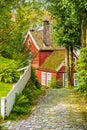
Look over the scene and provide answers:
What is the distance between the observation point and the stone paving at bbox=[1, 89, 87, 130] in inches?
466

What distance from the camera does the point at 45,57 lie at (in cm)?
4869

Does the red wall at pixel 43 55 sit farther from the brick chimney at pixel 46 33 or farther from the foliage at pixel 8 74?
the foliage at pixel 8 74

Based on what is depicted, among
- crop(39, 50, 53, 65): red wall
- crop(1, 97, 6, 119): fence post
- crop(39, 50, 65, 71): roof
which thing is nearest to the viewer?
crop(1, 97, 6, 119): fence post

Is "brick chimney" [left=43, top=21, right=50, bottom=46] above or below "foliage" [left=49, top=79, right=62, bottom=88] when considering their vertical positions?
above

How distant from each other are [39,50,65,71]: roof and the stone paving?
26115 millimetres

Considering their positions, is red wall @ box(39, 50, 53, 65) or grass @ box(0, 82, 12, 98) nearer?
grass @ box(0, 82, 12, 98)

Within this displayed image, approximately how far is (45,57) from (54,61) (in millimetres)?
3850

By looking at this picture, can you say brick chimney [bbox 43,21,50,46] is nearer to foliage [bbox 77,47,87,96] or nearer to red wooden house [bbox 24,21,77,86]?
red wooden house [bbox 24,21,77,86]

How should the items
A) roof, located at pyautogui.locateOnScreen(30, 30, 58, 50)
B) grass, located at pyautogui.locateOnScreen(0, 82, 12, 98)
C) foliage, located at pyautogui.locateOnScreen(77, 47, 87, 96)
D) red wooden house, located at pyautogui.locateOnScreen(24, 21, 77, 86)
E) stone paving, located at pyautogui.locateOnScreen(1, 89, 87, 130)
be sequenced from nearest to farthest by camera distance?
stone paving, located at pyautogui.locateOnScreen(1, 89, 87, 130) < foliage, located at pyautogui.locateOnScreen(77, 47, 87, 96) < grass, located at pyautogui.locateOnScreen(0, 82, 12, 98) < red wooden house, located at pyautogui.locateOnScreen(24, 21, 77, 86) < roof, located at pyautogui.locateOnScreen(30, 30, 58, 50)

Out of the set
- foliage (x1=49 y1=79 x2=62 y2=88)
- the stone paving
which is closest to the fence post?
the stone paving

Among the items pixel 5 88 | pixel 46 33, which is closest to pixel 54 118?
pixel 5 88

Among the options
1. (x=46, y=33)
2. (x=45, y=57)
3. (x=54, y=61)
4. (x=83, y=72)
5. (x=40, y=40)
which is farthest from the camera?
(x=40, y=40)

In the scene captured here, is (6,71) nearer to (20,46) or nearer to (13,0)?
(13,0)

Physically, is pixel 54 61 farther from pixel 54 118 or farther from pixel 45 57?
pixel 54 118
